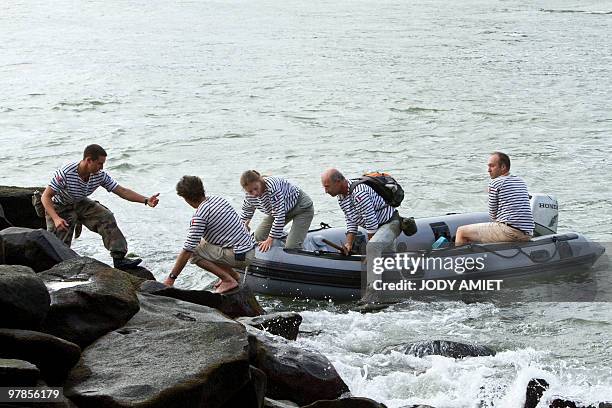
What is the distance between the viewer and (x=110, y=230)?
11266 mm

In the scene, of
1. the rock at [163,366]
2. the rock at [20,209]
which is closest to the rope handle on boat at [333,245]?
the rock at [20,209]

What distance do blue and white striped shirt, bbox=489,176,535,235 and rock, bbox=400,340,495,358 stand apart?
2585 mm

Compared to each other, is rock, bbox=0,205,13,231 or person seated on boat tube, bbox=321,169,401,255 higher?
person seated on boat tube, bbox=321,169,401,255

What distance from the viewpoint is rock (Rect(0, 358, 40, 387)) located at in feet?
19.3

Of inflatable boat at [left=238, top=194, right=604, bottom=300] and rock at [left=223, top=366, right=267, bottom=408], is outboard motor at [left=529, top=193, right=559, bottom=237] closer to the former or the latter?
inflatable boat at [left=238, top=194, right=604, bottom=300]

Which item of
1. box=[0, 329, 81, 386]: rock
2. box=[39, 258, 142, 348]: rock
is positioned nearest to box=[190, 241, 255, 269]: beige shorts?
box=[39, 258, 142, 348]: rock

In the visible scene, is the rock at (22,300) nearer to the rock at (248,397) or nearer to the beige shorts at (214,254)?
the rock at (248,397)

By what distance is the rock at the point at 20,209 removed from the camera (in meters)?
12.1

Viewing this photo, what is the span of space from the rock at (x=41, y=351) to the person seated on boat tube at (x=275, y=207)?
5181 millimetres

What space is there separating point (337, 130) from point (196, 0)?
30.2 meters

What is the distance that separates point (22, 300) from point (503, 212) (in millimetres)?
7257

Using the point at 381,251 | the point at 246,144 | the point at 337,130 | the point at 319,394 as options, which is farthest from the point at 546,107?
the point at 319,394

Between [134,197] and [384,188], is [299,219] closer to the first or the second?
[384,188]

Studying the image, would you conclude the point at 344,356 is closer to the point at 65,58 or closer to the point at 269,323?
the point at 269,323
